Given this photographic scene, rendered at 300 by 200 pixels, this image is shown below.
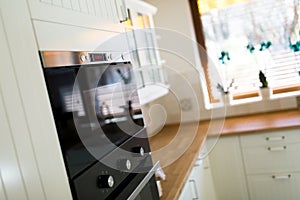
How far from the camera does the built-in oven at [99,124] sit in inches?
26.1

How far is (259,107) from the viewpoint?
2906 millimetres

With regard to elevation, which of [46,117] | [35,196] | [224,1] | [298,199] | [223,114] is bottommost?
[298,199]

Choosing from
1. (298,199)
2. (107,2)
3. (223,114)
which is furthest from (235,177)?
(107,2)

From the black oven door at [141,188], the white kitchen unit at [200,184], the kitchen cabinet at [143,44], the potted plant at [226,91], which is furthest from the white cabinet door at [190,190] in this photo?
the potted plant at [226,91]

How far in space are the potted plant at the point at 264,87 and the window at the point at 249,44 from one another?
40 millimetres

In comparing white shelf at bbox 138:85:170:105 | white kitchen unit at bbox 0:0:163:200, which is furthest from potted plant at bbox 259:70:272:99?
white kitchen unit at bbox 0:0:163:200

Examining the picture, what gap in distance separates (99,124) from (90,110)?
6cm

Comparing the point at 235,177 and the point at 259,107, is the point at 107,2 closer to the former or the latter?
the point at 235,177

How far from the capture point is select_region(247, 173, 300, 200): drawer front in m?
2.35

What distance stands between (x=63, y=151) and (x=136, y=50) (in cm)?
134

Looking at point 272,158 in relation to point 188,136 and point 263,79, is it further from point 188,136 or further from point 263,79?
point 263,79

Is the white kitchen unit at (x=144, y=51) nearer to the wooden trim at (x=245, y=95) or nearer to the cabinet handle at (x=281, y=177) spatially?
the wooden trim at (x=245, y=95)

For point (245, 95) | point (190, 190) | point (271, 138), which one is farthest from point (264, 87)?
point (190, 190)

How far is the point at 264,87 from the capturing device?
2848mm
